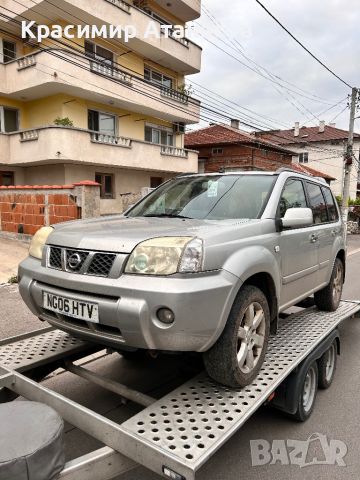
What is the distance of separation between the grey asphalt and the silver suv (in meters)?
0.55

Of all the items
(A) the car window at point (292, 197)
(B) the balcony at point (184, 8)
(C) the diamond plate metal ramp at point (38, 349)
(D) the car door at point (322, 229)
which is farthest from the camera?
(B) the balcony at point (184, 8)

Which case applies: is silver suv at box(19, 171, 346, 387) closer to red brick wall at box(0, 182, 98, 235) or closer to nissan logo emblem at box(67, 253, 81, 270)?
nissan logo emblem at box(67, 253, 81, 270)

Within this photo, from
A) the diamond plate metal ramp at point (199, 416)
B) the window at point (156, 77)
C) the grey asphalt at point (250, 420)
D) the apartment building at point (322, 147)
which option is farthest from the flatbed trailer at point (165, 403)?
the apartment building at point (322, 147)

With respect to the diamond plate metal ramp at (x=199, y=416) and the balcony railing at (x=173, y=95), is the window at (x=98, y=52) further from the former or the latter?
the diamond plate metal ramp at (x=199, y=416)

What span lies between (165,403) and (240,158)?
1096 inches

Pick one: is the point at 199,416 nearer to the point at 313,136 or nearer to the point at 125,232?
the point at 125,232

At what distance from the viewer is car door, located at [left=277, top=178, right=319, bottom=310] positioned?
131 inches

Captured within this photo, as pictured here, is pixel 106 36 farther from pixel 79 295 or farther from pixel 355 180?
pixel 355 180

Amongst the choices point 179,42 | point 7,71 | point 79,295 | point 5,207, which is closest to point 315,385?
point 79,295

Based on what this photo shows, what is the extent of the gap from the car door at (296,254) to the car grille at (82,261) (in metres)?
1.50

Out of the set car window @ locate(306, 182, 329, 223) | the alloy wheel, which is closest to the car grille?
the alloy wheel

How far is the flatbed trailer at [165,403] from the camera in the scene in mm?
1783

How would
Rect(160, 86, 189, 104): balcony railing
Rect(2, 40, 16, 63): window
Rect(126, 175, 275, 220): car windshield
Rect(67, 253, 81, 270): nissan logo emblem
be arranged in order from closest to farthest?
Rect(67, 253, 81, 270): nissan logo emblem, Rect(126, 175, 275, 220): car windshield, Rect(2, 40, 16, 63): window, Rect(160, 86, 189, 104): balcony railing

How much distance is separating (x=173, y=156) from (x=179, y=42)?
6154mm
